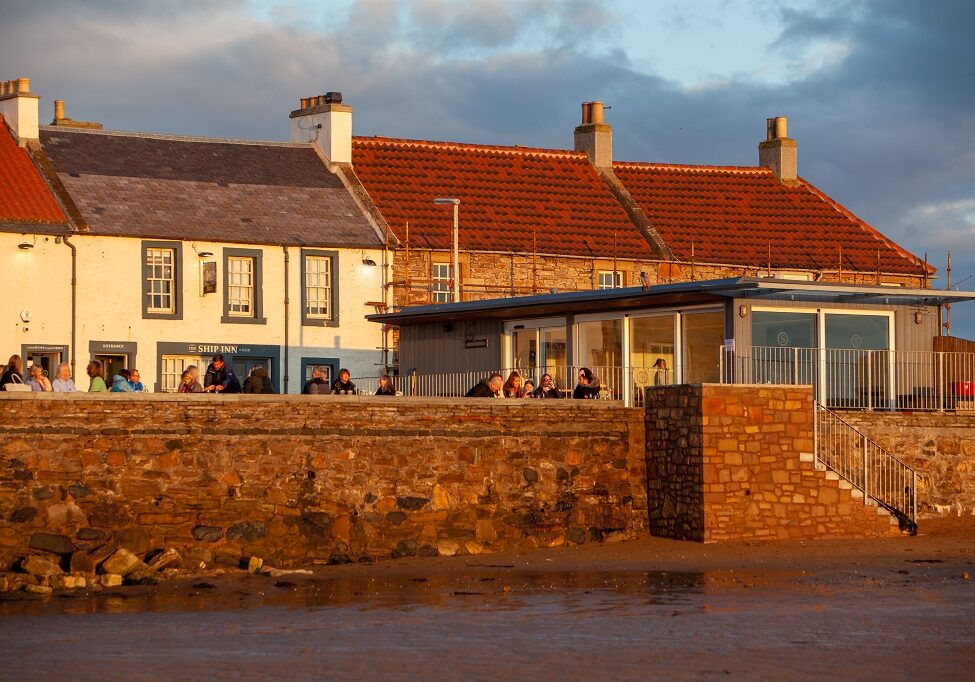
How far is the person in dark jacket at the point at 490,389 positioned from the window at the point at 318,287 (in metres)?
11.3

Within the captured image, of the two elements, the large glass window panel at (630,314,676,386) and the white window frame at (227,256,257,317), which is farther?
the white window frame at (227,256,257,317)

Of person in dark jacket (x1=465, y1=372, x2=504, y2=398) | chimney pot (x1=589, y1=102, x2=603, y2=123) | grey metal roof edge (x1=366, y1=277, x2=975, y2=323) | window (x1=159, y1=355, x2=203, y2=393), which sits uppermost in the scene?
chimney pot (x1=589, y1=102, x2=603, y2=123)

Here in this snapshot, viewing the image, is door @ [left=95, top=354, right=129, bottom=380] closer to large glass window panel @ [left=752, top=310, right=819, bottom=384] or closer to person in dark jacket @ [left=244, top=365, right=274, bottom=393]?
person in dark jacket @ [left=244, top=365, right=274, bottom=393]

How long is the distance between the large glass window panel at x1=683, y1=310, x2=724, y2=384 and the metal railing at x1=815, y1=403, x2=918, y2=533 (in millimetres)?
1981

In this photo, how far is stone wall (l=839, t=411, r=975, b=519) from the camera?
33.2 meters

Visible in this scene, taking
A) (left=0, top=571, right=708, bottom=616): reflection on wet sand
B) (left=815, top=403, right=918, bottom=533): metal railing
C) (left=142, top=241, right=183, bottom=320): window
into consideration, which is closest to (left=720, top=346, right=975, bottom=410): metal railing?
(left=815, top=403, right=918, bottom=533): metal railing

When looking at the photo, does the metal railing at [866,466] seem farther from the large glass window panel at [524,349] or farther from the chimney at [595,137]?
the chimney at [595,137]

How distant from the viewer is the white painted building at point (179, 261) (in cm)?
4003

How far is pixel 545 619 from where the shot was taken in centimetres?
2277

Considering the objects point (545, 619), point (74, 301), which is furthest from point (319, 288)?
point (545, 619)

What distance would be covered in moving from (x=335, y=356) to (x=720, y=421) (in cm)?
1489

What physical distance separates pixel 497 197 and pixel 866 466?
1832 centimetres

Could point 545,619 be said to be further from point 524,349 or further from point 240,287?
point 240,287

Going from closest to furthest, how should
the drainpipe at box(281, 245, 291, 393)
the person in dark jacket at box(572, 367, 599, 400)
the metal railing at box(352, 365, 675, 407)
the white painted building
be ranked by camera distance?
the person in dark jacket at box(572, 367, 599, 400), the metal railing at box(352, 365, 675, 407), the white painted building, the drainpipe at box(281, 245, 291, 393)
